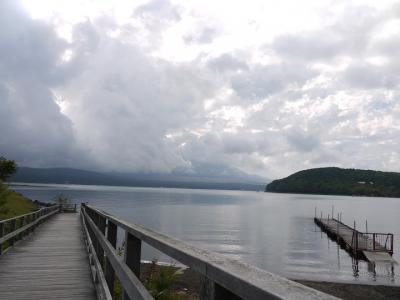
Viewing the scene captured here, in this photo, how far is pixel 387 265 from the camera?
40531mm

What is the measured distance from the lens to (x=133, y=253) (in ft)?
13.1

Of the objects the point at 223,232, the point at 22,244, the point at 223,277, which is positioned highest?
the point at 223,277

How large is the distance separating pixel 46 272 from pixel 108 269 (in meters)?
3.92

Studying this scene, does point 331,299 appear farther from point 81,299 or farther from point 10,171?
point 10,171

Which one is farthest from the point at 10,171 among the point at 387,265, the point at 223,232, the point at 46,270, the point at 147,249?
the point at 46,270

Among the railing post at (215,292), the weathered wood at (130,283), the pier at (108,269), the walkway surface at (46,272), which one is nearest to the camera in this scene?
the pier at (108,269)

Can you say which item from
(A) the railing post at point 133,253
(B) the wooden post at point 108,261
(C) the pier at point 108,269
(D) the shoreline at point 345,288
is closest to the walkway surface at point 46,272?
(C) the pier at point 108,269

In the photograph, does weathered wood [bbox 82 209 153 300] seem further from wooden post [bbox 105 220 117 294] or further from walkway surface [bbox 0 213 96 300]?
walkway surface [bbox 0 213 96 300]

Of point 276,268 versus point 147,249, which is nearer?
point 276,268

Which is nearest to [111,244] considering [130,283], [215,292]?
[130,283]

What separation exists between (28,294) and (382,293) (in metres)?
28.5

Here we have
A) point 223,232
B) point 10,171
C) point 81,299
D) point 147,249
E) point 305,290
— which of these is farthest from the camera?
point 223,232

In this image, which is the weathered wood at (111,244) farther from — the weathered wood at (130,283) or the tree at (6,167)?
the tree at (6,167)

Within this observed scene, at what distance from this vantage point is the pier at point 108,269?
68.0 inches
